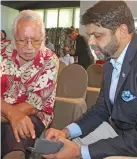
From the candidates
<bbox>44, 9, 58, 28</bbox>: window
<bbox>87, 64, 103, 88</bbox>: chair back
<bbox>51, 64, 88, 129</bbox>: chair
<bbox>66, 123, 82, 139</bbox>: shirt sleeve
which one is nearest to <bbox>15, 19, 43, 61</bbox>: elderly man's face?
<bbox>66, 123, 82, 139</bbox>: shirt sleeve

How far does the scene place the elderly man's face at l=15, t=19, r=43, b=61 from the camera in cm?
154

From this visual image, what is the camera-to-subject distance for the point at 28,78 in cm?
158

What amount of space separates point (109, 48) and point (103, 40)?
0.04 m

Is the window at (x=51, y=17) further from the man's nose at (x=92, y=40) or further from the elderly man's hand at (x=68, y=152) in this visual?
the elderly man's hand at (x=68, y=152)

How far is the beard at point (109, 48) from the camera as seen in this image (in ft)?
4.05

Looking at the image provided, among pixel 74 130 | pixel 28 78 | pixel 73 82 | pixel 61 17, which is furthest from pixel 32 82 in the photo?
pixel 61 17

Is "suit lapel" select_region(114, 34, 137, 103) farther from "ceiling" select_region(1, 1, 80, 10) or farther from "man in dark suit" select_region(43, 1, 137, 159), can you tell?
"ceiling" select_region(1, 1, 80, 10)

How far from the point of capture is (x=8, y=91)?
5.22 feet

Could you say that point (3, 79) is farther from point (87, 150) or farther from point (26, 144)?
point (87, 150)

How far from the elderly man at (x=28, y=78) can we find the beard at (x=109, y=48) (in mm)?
371

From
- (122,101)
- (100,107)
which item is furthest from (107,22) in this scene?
(100,107)

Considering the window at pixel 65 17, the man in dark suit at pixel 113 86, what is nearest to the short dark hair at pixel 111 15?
the man in dark suit at pixel 113 86

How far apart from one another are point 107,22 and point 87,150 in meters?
0.51

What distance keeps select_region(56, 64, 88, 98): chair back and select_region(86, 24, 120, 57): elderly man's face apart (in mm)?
1042
